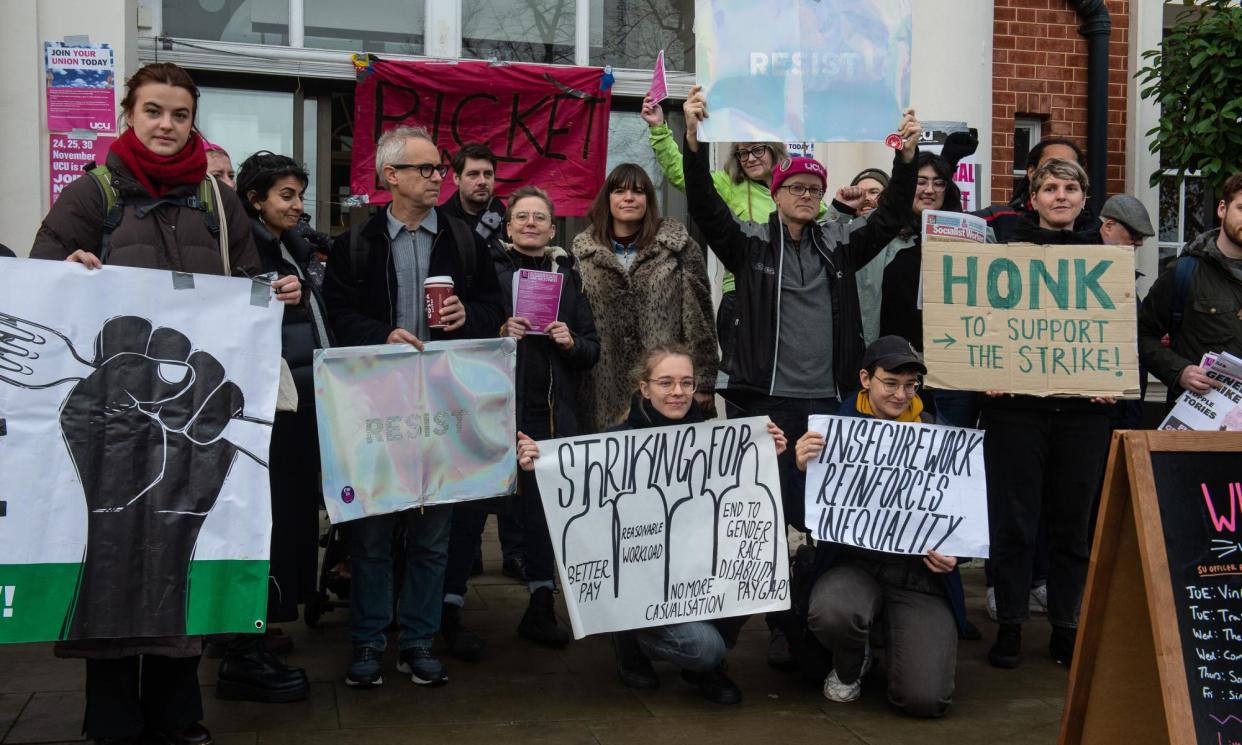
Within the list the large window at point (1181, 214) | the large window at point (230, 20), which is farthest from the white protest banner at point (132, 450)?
the large window at point (1181, 214)

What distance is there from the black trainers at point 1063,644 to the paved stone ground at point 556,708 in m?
0.06

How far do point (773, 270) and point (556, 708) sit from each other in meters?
2.00


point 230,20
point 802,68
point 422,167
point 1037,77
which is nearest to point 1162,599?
point 802,68

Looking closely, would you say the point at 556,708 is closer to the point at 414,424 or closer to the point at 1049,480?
the point at 414,424

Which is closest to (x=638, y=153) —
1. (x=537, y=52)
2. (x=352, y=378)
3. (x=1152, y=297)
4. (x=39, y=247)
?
(x=537, y=52)

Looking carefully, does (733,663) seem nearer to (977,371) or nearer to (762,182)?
(977,371)

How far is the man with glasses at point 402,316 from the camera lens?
15.8 ft

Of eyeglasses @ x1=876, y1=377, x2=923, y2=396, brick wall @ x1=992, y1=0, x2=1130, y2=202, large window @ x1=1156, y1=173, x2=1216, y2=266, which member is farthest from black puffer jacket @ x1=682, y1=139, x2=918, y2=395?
large window @ x1=1156, y1=173, x2=1216, y2=266

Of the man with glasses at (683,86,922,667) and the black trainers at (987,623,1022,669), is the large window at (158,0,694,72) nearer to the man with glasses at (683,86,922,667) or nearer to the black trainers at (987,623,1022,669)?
the man with glasses at (683,86,922,667)

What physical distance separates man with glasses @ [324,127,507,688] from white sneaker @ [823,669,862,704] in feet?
4.84

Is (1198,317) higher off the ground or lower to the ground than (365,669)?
higher

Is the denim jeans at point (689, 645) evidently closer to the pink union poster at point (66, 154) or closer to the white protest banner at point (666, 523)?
the white protest banner at point (666, 523)

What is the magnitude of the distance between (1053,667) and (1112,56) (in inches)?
231

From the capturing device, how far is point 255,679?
4684 millimetres
